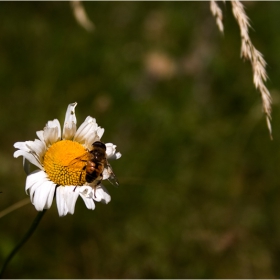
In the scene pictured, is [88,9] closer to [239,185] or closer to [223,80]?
[223,80]

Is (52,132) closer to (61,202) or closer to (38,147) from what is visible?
(38,147)

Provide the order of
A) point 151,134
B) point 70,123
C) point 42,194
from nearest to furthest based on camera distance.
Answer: point 42,194
point 70,123
point 151,134

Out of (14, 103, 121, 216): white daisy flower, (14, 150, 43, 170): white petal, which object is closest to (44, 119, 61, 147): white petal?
(14, 103, 121, 216): white daisy flower

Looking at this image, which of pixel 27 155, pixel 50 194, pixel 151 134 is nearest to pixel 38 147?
pixel 27 155

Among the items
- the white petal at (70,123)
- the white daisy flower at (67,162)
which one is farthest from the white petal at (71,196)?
the white petal at (70,123)

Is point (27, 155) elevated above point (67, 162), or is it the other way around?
point (27, 155)

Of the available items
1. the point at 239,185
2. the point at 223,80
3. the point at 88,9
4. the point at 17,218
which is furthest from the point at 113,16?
the point at 17,218

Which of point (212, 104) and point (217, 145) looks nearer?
point (217, 145)

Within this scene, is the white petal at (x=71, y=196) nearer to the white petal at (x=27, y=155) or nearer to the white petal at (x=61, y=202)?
Answer: the white petal at (x=61, y=202)
